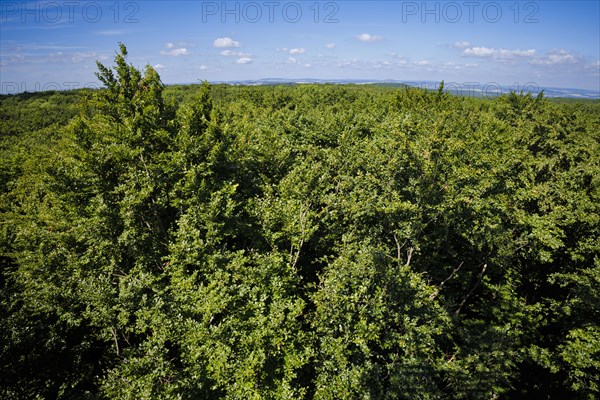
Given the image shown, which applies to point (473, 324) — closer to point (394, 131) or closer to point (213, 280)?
point (394, 131)

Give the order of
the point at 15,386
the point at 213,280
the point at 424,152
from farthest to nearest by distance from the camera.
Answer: the point at 424,152, the point at 213,280, the point at 15,386

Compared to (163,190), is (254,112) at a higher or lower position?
higher

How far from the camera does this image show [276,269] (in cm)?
1576

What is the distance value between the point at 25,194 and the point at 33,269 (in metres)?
16.5

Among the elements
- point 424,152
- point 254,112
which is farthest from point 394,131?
point 254,112

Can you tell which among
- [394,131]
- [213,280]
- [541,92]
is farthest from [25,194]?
[541,92]

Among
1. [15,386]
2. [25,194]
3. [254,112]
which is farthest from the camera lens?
[254,112]

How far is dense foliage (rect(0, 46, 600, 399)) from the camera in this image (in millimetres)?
12688

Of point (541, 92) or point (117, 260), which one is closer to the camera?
point (117, 260)

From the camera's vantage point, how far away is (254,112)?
203ft

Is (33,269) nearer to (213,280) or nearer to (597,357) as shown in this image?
(213,280)

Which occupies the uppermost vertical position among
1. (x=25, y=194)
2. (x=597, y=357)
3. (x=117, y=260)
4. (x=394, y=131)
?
(x=394, y=131)

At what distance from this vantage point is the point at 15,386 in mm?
12188

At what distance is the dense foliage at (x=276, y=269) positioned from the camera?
41.6 ft
